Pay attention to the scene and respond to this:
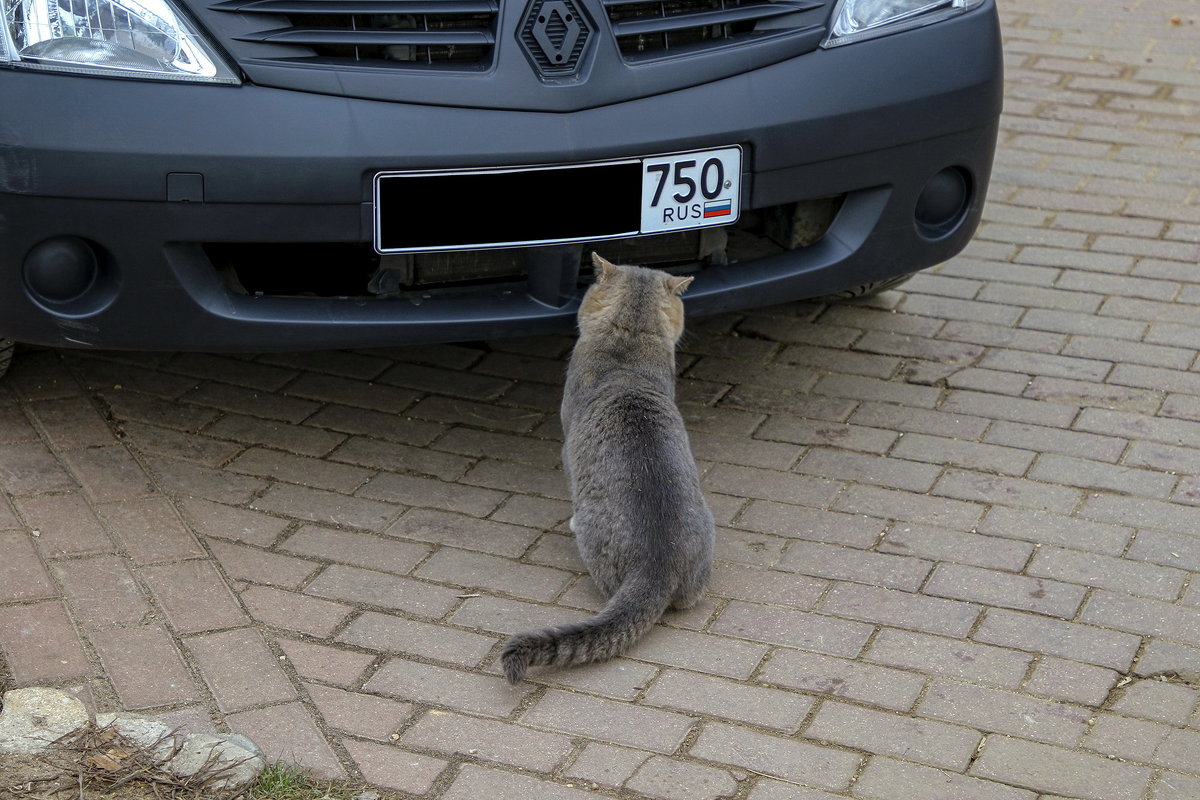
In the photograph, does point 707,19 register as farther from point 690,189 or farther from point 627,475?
point 627,475

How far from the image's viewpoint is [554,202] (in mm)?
3604

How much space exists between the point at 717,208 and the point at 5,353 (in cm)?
206

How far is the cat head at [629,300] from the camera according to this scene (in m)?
3.75

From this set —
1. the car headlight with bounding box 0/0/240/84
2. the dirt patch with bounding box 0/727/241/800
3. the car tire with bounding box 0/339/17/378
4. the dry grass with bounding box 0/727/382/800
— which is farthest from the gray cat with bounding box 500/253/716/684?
the car tire with bounding box 0/339/17/378

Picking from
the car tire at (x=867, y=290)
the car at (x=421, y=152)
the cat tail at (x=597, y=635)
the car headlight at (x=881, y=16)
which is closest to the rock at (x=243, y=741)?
the cat tail at (x=597, y=635)

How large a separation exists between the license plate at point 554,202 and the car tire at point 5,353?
4.11ft

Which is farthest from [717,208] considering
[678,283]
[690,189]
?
[678,283]

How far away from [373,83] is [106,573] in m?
1.35

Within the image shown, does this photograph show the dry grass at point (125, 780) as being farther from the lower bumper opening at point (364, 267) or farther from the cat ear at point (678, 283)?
the cat ear at point (678, 283)

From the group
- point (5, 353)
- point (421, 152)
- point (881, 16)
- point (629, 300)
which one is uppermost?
point (881, 16)

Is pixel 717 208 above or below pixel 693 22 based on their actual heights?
below

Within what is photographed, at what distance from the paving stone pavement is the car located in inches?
19.4

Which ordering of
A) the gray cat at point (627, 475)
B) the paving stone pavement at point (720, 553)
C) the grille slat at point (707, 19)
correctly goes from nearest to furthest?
the paving stone pavement at point (720, 553), the gray cat at point (627, 475), the grille slat at point (707, 19)

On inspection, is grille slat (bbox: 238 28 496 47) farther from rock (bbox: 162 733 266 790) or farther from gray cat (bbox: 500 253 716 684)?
rock (bbox: 162 733 266 790)
